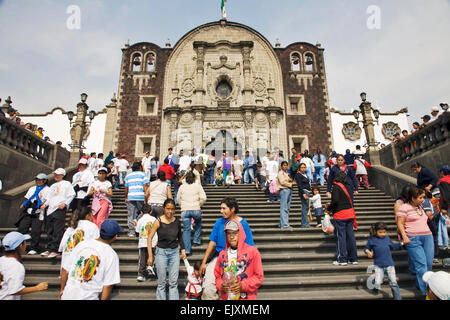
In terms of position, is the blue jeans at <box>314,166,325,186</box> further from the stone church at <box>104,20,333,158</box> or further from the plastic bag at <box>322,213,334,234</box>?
the stone church at <box>104,20,333,158</box>

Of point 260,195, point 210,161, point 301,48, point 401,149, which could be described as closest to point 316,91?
point 301,48

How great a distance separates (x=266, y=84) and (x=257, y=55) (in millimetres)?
2615

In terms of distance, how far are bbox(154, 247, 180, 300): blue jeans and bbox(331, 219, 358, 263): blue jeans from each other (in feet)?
10.4

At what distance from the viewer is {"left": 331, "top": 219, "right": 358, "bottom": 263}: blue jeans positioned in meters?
5.00

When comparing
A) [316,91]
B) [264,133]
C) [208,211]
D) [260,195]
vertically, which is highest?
[316,91]

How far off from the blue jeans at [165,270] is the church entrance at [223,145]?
1383 cm

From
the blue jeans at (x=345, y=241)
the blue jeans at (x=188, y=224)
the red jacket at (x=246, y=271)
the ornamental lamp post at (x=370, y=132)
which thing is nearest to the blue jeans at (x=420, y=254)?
the blue jeans at (x=345, y=241)

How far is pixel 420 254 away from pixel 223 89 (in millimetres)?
16982

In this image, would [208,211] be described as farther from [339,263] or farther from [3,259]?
[3,259]

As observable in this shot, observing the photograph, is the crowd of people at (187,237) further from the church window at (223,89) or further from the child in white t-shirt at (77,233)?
the church window at (223,89)

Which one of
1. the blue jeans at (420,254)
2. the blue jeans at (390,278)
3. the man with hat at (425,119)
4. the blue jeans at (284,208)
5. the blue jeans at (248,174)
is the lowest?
the blue jeans at (390,278)

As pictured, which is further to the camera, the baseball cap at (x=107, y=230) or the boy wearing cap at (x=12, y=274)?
the baseball cap at (x=107, y=230)

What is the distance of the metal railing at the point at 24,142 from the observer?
794 cm
